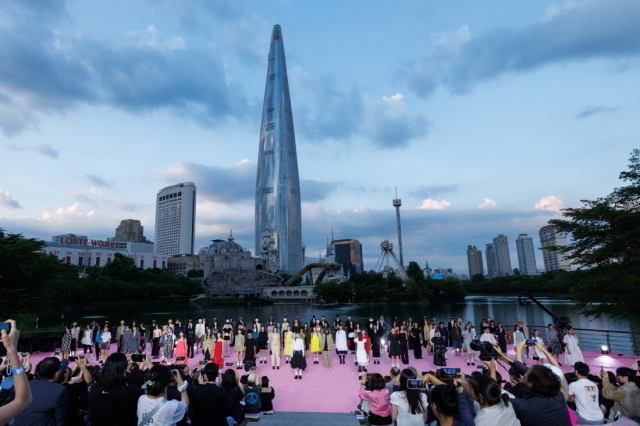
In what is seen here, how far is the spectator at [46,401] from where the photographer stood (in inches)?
155

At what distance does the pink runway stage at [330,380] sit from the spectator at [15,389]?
771cm

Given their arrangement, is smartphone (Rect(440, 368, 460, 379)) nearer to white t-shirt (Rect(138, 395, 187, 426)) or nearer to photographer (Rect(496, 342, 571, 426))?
photographer (Rect(496, 342, 571, 426))

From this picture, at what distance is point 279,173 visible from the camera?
15175 cm

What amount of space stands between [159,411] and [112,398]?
663mm

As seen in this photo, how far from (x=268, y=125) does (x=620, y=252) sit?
148682mm

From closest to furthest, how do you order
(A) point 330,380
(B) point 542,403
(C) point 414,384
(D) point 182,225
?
1. (B) point 542,403
2. (C) point 414,384
3. (A) point 330,380
4. (D) point 182,225

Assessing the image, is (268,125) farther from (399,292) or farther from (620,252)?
(620,252)

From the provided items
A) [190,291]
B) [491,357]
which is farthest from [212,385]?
[190,291]

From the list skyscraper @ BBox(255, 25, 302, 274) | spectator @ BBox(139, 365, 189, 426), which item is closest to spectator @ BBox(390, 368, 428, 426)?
spectator @ BBox(139, 365, 189, 426)

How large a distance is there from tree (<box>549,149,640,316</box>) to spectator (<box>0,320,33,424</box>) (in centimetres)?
1978

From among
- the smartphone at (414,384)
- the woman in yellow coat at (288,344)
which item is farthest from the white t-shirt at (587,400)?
the woman in yellow coat at (288,344)

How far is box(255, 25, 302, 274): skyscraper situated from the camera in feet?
498

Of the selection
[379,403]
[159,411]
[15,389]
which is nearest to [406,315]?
[379,403]

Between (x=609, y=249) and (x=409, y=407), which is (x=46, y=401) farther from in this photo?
(x=609, y=249)
